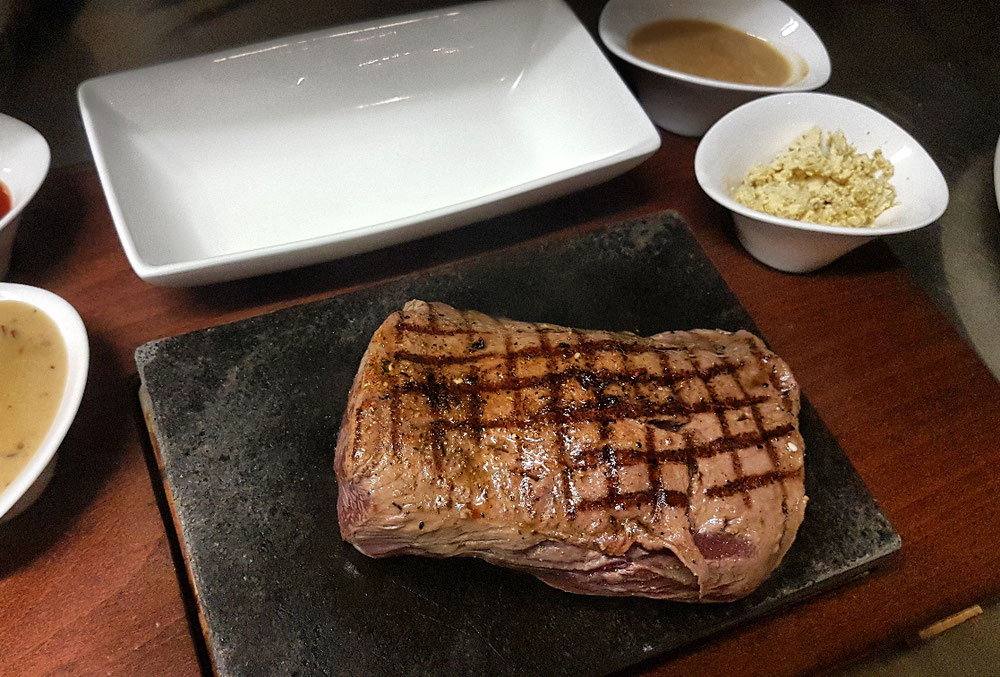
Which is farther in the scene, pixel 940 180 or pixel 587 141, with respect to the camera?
pixel 587 141

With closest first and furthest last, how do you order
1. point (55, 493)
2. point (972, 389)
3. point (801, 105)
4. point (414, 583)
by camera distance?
point (414, 583) < point (55, 493) < point (972, 389) < point (801, 105)

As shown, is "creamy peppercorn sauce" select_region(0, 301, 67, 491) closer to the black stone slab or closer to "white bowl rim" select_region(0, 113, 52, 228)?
the black stone slab

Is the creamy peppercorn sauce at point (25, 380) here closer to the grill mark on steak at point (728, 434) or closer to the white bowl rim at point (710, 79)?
the grill mark on steak at point (728, 434)

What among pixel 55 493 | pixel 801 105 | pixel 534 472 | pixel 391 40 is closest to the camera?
pixel 534 472

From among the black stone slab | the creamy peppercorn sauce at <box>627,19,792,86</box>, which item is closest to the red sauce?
the black stone slab

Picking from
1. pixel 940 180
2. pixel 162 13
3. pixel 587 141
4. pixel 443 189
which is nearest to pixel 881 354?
pixel 940 180

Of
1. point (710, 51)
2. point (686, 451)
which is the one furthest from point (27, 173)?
point (710, 51)

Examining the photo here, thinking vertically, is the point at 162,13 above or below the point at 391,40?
above

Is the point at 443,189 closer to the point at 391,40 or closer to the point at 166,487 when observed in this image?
the point at 391,40
